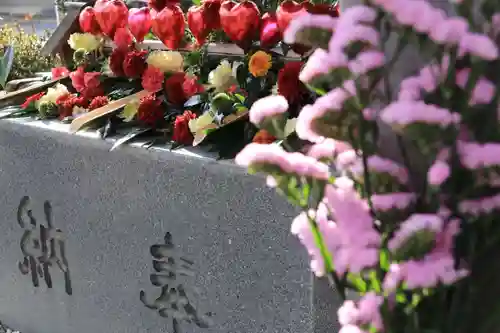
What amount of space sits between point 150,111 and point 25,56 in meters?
1.53

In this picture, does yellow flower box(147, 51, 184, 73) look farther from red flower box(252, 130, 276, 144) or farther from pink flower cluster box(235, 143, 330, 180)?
pink flower cluster box(235, 143, 330, 180)

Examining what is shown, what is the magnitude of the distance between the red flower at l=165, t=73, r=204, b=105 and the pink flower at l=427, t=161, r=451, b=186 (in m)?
1.20

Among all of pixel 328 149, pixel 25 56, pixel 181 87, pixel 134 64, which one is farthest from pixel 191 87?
pixel 25 56

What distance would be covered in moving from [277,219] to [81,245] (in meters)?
0.85

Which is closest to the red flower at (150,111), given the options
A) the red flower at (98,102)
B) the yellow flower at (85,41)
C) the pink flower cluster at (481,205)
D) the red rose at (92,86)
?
the red flower at (98,102)

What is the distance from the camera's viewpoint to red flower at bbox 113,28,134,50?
206 cm

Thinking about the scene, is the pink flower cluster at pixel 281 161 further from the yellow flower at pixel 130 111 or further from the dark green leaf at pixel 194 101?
the yellow flower at pixel 130 111

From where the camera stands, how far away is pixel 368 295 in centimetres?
80

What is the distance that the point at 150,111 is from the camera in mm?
1827

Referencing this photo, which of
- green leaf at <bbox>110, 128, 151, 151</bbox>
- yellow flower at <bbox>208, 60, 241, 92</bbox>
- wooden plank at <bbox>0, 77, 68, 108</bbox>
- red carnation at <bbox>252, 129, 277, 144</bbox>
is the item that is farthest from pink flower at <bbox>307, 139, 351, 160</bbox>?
wooden plank at <bbox>0, 77, 68, 108</bbox>

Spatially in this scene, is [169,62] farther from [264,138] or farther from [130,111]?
[264,138]

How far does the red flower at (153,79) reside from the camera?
6.15 feet

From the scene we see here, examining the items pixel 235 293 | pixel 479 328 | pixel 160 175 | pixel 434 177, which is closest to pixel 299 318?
pixel 235 293

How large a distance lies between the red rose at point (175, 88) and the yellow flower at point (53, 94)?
1.71ft
